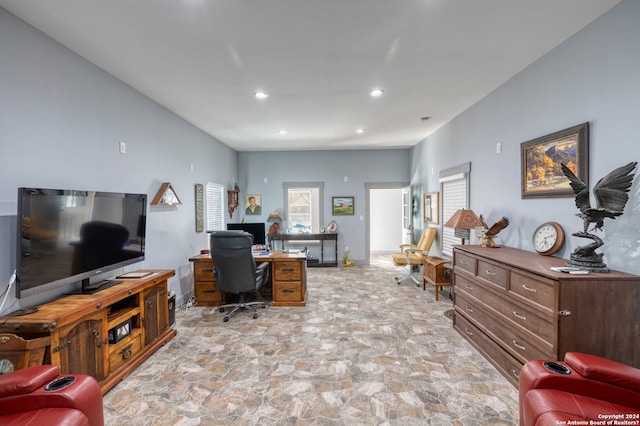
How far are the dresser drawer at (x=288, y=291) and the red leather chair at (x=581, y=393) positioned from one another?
2.98 metres

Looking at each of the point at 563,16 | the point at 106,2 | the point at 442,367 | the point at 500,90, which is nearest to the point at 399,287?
the point at 442,367

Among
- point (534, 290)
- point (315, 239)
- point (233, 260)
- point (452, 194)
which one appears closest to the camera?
point (534, 290)

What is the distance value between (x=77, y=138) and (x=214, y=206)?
322 cm

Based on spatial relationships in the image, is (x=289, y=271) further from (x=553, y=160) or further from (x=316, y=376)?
(x=553, y=160)

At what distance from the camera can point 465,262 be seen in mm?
2979

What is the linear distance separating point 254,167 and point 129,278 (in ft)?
15.0

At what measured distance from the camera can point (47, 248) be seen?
75.7 inches

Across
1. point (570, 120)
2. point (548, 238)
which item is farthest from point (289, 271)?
point (570, 120)

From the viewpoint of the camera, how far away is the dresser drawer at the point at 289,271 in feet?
13.4

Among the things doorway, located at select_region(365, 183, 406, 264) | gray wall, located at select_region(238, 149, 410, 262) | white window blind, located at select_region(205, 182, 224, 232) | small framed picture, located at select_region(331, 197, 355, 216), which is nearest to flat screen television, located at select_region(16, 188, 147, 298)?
white window blind, located at select_region(205, 182, 224, 232)

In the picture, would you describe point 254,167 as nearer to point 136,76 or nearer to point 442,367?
point 136,76

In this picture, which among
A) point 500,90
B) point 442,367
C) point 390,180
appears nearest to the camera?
point 442,367

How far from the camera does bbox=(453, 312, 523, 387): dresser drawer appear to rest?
7.25 ft

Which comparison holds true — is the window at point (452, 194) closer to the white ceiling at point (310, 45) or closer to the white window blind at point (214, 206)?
the white ceiling at point (310, 45)
